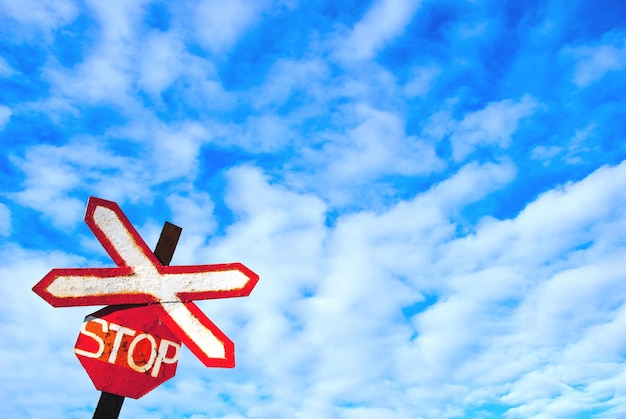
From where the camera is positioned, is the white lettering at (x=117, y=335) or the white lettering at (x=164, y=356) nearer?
the white lettering at (x=117, y=335)

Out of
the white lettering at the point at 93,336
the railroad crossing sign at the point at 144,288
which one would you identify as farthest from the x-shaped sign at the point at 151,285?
the white lettering at the point at 93,336

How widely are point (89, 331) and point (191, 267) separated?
2.72 ft

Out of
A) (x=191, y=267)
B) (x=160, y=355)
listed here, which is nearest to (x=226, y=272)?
(x=191, y=267)

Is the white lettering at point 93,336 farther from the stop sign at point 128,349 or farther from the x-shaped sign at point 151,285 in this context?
the x-shaped sign at point 151,285

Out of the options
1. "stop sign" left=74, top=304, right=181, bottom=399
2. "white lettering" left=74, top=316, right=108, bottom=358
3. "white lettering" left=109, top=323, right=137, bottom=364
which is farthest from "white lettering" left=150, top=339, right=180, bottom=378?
"white lettering" left=74, top=316, right=108, bottom=358

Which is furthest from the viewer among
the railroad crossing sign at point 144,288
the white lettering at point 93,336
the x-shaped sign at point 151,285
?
the x-shaped sign at point 151,285

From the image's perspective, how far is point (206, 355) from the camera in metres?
3.40

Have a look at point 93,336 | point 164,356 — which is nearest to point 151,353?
point 164,356

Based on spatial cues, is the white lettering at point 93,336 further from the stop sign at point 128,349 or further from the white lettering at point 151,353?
the white lettering at point 151,353

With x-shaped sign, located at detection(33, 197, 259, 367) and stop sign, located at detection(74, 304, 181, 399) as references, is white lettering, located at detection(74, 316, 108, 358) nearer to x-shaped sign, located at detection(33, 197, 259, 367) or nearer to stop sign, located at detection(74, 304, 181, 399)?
stop sign, located at detection(74, 304, 181, 399)

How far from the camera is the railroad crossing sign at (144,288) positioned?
3.17m

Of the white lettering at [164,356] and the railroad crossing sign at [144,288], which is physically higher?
the railroad crossing sign at [144,288]

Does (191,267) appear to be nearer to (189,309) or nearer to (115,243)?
(189,309)

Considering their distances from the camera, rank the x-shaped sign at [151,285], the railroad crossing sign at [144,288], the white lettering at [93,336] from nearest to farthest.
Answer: the white lettering at [93,336] → the railroad crossing sign at [144,288] → the x-shaped sign at [151,285]
